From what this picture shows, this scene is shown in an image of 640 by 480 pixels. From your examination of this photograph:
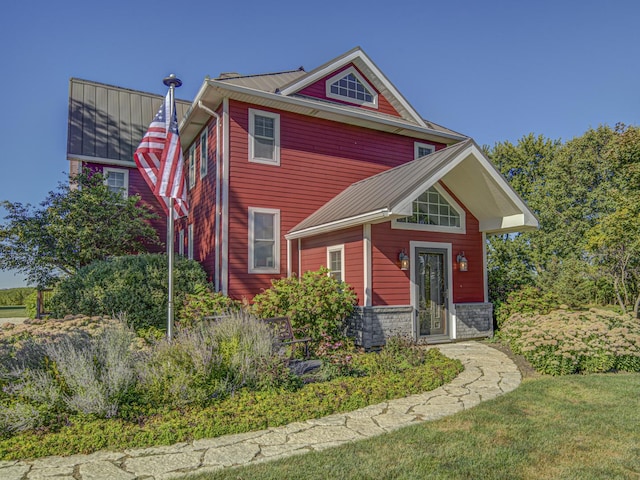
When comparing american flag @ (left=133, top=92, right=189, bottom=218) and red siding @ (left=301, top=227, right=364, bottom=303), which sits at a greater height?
american flag @ (left=133, top=92, right=189, bottom=218)

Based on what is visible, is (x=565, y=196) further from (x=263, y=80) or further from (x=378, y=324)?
(x=378, y=324)

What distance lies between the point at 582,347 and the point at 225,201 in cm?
743

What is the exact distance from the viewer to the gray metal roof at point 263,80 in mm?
10289

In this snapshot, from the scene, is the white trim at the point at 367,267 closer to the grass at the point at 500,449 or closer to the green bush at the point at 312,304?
the green bush at the point at 312,304

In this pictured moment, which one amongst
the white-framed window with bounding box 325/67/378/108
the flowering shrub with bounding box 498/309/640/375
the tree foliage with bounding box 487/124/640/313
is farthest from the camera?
the tree foliage with bounding box 487/124/640/313

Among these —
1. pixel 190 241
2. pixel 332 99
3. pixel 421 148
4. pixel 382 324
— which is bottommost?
pixel 382 324

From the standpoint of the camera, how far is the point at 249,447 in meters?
3.78

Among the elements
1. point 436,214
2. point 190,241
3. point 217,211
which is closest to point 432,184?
point 436,214

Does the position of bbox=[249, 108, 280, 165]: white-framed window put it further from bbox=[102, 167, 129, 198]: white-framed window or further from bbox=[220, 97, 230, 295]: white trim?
bbox=[102, 167, 129, 198]: white-framed window

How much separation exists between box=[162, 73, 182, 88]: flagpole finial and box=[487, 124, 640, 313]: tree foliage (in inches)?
524

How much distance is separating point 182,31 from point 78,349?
854 cm

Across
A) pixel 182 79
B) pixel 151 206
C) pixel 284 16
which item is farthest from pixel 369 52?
pixel 151 206

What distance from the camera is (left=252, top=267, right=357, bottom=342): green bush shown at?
309 inches

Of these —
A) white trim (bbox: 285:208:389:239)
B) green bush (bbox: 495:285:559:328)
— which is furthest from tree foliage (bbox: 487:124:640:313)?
white trim (bbox: 285:208:389:239)
